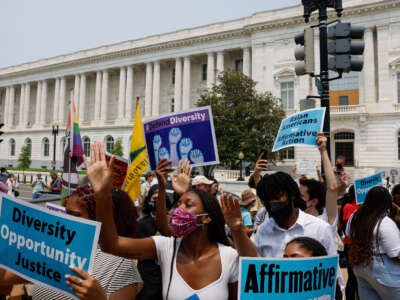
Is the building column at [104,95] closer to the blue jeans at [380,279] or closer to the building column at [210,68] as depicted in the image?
the building column at [210,68]

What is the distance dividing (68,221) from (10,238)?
0.56 metres

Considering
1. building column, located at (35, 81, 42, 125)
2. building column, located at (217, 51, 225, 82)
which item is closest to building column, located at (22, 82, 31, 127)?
building column, located at (35, 81, 42, 125)

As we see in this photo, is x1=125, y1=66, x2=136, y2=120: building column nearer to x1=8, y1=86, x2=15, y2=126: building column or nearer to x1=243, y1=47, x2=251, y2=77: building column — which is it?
x1=243, y1=47, x2=251, y2=77: building column

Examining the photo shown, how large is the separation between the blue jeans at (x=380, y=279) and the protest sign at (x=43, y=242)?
2.98m

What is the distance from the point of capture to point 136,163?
5.59m

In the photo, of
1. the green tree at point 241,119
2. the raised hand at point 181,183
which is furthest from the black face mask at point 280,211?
the green tree at point 241,119

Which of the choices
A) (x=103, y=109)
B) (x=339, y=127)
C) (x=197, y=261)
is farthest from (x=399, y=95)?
(x=103, y=109)

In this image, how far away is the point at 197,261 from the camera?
259cm

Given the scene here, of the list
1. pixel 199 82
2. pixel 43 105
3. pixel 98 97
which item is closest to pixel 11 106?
pixel 43 105

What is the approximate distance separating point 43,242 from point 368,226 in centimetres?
316

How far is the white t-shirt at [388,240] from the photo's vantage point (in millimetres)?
3461

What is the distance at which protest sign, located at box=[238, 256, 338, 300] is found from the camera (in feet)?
6.28

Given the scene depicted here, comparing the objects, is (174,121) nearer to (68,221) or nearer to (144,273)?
(144,273)

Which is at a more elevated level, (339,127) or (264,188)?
(339,127)
